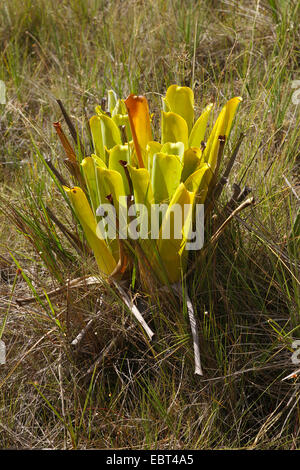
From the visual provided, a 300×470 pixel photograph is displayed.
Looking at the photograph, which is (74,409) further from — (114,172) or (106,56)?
(106,56)

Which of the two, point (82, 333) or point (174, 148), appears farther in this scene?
point (82, 333)

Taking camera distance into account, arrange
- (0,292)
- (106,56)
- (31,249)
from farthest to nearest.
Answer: (106,56)
(31,249)
(0,292)

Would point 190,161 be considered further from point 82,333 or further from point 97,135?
point 82,333

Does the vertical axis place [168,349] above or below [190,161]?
below

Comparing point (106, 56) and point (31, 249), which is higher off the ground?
point (106, 56)

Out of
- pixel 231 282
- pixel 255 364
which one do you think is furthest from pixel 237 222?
pixel 255 364

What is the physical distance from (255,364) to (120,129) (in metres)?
0.63

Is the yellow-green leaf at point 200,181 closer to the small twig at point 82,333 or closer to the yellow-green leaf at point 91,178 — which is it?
the yellow-green leaf at point 91,178

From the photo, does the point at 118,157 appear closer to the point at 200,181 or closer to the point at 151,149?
the point at 151,149

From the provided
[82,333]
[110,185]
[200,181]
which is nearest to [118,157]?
[110,185]

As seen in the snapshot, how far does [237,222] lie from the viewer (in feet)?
4.32

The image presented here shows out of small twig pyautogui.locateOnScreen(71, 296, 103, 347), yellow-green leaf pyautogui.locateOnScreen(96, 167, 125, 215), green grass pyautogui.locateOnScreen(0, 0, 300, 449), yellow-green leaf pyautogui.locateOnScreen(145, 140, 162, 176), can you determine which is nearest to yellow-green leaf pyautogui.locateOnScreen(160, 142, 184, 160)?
yellow-green leaf pyautogui.locateOnScreen(145, 140, 162, 176)

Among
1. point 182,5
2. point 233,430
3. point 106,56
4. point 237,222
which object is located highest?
point 182,5

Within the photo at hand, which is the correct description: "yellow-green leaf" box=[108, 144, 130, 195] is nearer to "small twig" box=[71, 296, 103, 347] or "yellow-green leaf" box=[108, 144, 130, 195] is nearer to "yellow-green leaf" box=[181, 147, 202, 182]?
"yellow-green leaf" box=[181, 147, 202, 182]
